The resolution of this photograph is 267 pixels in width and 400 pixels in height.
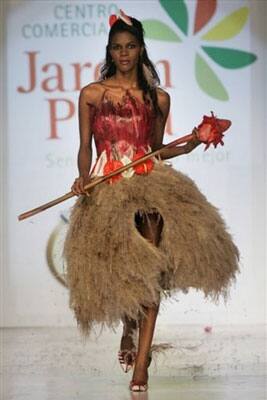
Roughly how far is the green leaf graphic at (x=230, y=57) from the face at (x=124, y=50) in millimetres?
2568

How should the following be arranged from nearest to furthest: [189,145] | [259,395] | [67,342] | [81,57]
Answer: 1. [259,395]
2. [189,145]
3. [67,342]
4. [81,57]

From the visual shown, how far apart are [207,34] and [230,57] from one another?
0.60 feet

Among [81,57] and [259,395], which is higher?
[81,57]

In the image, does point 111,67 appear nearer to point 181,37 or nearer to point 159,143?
point 159,143

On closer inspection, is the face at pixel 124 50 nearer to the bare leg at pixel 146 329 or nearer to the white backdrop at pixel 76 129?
the bare leg at pixel 146 329

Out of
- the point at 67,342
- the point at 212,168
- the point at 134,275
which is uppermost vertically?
the point at 212,168

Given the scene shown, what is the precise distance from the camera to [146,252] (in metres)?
4.09

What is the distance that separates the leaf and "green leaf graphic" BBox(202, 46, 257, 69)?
0.07 meters

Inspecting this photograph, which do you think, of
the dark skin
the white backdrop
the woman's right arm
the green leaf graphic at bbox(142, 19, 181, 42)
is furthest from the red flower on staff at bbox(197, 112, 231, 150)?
the green leaf graphic at bbox(142, 19, 181, 42)

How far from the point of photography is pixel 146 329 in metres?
4.18

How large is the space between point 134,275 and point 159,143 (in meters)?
0.65

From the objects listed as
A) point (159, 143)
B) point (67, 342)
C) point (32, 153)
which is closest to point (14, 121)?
point (32, 153)

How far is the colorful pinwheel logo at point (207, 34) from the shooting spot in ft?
22.5

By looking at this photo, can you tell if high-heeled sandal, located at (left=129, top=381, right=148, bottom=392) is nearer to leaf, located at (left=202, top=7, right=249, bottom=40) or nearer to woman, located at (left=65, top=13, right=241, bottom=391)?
woman, located at (left=65, top=13, right=241, bottom=391)
